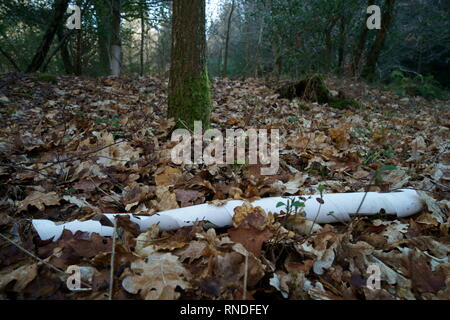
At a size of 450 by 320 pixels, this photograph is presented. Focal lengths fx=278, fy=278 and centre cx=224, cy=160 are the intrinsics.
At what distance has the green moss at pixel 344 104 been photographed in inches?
242

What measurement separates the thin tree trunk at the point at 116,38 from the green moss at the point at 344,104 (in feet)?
23.5

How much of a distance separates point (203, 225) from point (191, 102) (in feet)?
6.78

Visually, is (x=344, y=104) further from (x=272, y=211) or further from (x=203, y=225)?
(x=203, y=225)

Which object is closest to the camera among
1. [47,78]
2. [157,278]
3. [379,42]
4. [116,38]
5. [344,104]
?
[157,278]

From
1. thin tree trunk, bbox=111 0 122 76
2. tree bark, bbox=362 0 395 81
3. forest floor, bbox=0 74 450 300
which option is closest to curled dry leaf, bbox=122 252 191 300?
forest floor, bbox=0 74 450 300

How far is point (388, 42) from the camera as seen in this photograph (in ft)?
40.0

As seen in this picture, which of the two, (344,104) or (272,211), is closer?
(272,211)

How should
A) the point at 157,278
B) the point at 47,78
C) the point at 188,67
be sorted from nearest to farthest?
1. the point at 157,278
2. the point at 188,67
3. the point at 47,78

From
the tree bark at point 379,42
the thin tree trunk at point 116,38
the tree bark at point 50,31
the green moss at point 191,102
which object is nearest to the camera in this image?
the green moss at point 191,102

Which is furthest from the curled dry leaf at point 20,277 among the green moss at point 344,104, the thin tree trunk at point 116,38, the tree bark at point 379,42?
the tree bark at point 379,42

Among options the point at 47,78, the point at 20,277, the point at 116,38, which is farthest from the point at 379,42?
the point at 20,277

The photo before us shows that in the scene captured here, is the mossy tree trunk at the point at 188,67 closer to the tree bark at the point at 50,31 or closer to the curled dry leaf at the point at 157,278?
the curled dry leaf at the point at 157,278

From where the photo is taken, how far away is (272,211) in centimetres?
175

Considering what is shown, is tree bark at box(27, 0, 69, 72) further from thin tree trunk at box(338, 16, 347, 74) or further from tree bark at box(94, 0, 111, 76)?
thin tree trunk at box(338, 16, 347, 74)
